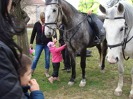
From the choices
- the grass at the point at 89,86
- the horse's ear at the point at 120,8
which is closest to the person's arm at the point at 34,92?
the horse's ear at the point at 120,8

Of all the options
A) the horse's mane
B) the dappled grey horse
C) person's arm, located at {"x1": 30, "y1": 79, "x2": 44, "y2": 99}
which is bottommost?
the dappled grey horse

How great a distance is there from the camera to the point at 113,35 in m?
4.32

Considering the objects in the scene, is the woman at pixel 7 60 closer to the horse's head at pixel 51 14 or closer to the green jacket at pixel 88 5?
the horse's head at pixel 51 14

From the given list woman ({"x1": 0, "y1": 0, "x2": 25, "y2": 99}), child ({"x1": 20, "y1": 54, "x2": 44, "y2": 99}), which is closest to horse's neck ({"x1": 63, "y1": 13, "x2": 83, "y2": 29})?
child ({"x1": 20, "y1": 54, "x2": 44, "y2": 99})

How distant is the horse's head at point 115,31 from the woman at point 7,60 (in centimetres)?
341

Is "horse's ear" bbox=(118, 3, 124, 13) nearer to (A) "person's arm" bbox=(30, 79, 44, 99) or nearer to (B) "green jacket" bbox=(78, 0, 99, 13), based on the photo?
(B) "green jacket" bbox=(78, 0, 99, 13)

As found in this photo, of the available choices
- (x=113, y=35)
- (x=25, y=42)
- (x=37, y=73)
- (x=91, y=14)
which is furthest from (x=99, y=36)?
(x=25, y=42)

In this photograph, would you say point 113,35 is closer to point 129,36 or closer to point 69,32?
point 129,36

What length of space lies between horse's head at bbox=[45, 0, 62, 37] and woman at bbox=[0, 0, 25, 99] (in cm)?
444

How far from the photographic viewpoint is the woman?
873 millimetres

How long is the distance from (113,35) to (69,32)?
1.69 metres

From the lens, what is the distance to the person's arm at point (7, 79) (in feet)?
2.85

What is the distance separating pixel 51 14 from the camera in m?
5.52

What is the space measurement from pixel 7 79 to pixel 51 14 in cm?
475
